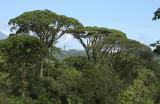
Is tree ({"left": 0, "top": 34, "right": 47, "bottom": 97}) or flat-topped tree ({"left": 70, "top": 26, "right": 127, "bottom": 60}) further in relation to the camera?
flat-topped tree ({"left": 70, "top": 26, "right": 127, "bottom": 60})

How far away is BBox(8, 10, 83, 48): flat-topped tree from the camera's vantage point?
4969 cm

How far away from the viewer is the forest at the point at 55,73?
4203 cm

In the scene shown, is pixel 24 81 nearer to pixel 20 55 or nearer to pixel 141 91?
pixel 20 55

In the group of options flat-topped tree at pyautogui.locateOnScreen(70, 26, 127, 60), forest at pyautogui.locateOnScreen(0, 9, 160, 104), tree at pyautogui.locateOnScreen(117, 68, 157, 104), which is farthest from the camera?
flat-topped tree at pyautogui.locateOnScreen(70, 26, 127, 60)

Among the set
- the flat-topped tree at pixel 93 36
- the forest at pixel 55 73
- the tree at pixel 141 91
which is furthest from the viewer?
the flat-topped tree at pixel 93 36

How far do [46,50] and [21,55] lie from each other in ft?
9.95

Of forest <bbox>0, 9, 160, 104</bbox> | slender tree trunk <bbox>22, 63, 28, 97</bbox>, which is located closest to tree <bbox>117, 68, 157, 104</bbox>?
forest <bbox>0, 9, 160, 104</bbox>

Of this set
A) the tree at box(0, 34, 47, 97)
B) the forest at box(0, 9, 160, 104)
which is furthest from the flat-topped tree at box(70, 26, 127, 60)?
the tree at box(0, 34, 47, 97)

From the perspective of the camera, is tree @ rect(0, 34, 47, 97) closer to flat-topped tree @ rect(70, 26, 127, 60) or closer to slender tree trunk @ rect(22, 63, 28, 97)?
slender tree trunk @ rect(22, 63, 28, 97)

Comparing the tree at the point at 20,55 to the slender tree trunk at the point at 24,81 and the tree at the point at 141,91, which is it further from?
the tree at the point at 141,91

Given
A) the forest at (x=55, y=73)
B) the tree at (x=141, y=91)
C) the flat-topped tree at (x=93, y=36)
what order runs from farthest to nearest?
the flat-topped tree at (x=93, y=36) → the tree at (x=141, y=91) → the forest at (x=55, y=73)

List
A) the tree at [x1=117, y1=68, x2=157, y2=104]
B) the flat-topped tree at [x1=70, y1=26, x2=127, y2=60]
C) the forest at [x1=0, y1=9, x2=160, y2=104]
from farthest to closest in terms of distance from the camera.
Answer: the flat-topped tree at [x1=70, y1=26, x2=127, y2=60], the tree at [x1=117, y1=68, x2=157, y2=104], the forest at [x1=0, y1=9, x2=160, y2=104]

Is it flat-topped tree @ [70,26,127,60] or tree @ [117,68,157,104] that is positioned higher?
flat-topped tree @ [70,26,127,60]

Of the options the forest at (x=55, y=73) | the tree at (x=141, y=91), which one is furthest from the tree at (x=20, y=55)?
the tree at (x=141, y=91)
